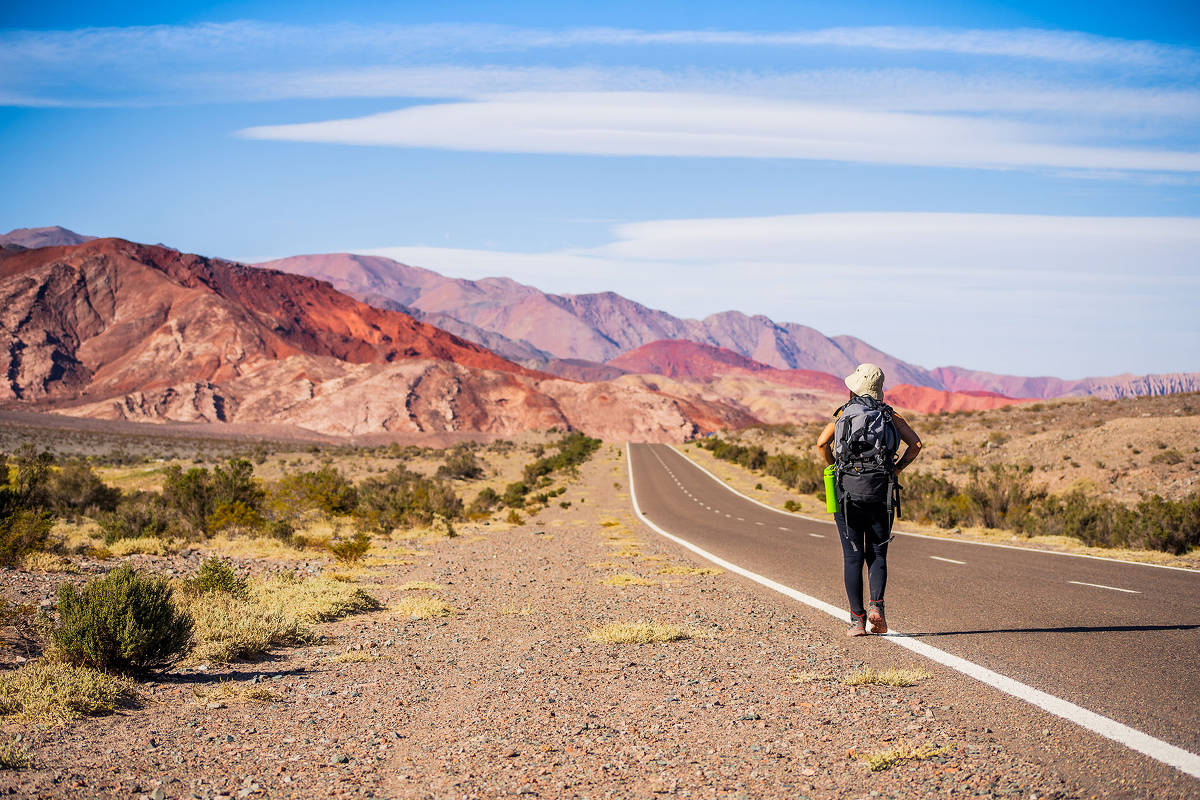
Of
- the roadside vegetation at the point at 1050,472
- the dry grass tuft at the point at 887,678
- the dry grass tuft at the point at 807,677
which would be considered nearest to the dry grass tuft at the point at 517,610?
the dry grass tuft at the point at 807,677

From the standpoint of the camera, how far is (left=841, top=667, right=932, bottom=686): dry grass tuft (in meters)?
5.70

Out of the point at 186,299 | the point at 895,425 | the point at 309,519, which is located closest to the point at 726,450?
the point at 309,519

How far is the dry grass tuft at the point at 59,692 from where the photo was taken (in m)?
5.36

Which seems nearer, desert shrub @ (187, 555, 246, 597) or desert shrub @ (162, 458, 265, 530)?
desert shrub @ (187, 555, 246, 597)

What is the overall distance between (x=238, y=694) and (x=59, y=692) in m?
1.06

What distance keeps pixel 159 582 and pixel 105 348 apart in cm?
12184

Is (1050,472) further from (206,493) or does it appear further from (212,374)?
(212,374)

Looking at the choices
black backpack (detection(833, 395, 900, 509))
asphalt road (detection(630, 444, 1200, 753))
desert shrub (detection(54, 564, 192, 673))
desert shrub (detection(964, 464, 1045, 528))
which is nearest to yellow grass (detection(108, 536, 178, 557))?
desert shrub (detection(54, 564, 192, 673))

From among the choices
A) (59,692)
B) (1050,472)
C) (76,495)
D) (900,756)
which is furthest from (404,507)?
(1050,472)

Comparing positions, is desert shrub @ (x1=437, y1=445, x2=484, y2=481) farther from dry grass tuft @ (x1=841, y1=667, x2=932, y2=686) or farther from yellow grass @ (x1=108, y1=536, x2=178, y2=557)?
dry grass tuft @ (x1=841, y1=667, x2=932, y2=686)

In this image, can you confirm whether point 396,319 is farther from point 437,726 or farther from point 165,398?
point 437,726

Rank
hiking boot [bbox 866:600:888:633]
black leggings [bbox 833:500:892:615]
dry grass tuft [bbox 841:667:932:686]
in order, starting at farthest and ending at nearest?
hiking boot [bbox 866:600:888:633] → black leggings [bbox 833:500:892:615] → dry grass tuft [bbox 841:667:932:686]

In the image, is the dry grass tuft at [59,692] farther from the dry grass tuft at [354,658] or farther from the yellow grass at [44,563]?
the yellow grass at [44,563]

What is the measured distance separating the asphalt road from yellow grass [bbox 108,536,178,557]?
908 centimetres
